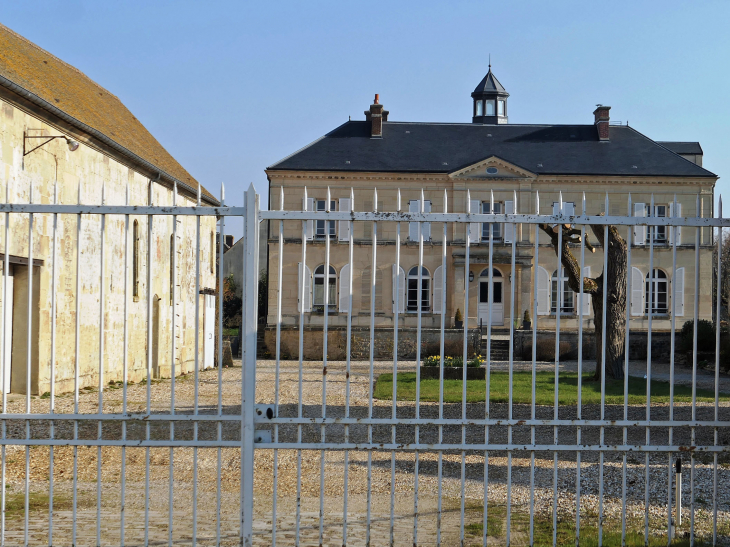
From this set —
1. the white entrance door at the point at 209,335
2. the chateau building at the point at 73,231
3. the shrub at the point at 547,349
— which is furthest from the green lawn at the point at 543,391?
the shrub at the point at 547,349

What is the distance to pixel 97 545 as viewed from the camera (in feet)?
13.6

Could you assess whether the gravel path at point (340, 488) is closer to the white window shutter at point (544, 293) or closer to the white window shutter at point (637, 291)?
the white window shutter at point (544, 293)

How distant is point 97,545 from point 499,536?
2.49 meters

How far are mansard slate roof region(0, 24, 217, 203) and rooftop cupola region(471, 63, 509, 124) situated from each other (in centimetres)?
1769

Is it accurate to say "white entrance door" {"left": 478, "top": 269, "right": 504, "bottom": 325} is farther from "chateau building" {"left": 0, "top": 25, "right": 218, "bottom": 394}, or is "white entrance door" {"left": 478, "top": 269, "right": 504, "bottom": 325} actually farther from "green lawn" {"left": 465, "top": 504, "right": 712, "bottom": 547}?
"green lawn" {"left": 465, "top": 504, "right": 712, "bottom": 547}

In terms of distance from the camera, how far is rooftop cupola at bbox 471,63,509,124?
36906mm

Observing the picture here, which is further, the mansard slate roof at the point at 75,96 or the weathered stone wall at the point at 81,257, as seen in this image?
the mansard slate roof at the point at 75,96

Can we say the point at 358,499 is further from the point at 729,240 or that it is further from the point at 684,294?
the point at 729,240

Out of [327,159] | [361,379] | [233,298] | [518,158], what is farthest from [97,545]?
[233,298]

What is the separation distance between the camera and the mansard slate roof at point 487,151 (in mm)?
29219

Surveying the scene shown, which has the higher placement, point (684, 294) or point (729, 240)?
point (729, 240)

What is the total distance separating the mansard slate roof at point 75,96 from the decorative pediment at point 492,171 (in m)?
10.4

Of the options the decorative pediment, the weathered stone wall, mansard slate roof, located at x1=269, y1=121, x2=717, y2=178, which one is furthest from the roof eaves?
the decorative pediment

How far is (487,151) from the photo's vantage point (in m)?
30.8
